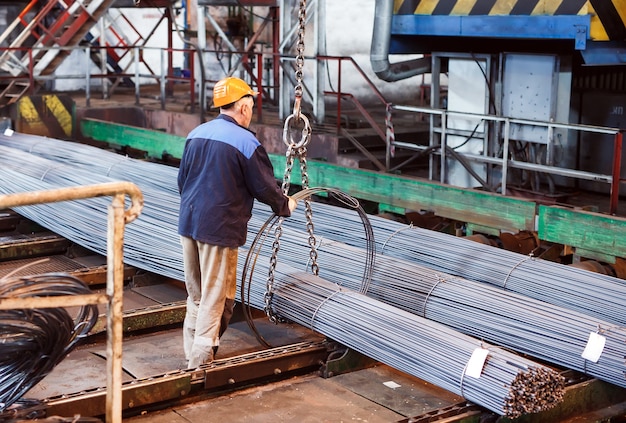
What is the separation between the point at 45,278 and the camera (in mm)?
3648

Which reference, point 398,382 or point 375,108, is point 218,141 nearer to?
point 398,382

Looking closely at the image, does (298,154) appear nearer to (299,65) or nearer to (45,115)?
(299,65)

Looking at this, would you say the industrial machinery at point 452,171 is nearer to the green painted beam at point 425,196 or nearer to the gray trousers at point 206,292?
the green painted beam at point 425,196

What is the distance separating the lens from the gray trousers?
17.5 ft

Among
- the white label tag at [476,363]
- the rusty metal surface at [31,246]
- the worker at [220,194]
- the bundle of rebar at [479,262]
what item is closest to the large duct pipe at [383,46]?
the bundle of rebar at [479,262]

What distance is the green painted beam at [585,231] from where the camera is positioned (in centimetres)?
711

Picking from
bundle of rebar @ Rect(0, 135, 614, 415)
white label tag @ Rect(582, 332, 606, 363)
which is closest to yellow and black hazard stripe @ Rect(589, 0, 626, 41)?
bundle of rebar @ Rect(0, 135, 614, 415)

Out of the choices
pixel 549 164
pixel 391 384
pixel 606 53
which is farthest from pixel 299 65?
pixel 549 164

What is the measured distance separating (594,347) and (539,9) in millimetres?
3608

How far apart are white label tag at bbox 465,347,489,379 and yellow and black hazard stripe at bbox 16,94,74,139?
383 inches

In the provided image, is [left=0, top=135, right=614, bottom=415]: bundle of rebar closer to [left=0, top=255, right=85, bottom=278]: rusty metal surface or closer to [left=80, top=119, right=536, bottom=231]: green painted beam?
[left=0, top=255, right=85, bottom=278]: rusty metal surface

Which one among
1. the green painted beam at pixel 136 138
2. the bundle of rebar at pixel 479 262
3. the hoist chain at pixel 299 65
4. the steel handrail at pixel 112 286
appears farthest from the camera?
the green painted beam at pixel 136 138

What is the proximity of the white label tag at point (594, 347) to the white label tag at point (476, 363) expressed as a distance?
686 mm

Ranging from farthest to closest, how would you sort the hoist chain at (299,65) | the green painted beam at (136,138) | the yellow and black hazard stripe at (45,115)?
the yellow and black hazard stripe at (45,115), the green painted beam at (136,138), the hoist chain at (299,65)
